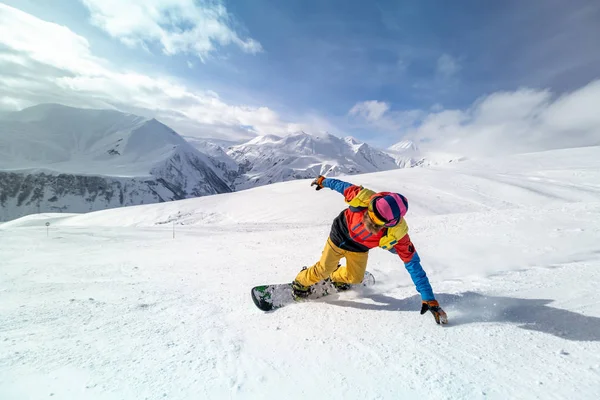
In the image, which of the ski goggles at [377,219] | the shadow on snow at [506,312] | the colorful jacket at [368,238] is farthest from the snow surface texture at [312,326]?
the ski goggles at [377,219]

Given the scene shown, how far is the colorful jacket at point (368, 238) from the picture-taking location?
369 cm

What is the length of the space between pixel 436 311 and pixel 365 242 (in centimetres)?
121

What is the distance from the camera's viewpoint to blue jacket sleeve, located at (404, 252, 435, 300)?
12.0 feet

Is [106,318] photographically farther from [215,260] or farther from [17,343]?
[215,260]

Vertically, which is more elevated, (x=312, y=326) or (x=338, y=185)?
(x=338, y=185)

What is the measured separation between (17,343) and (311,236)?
7775 millimetres

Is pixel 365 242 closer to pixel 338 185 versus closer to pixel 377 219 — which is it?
pixel 377 219

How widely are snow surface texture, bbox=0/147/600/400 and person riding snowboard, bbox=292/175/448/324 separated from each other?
33cm

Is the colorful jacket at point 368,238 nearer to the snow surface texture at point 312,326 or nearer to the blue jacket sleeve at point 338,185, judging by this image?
the blue jacket sleeve at point 338,185

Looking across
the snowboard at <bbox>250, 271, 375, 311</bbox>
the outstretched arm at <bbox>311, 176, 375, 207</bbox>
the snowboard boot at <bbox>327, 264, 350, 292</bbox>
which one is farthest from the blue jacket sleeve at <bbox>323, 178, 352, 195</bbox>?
the snowboard at <bbox>250, 271, 375, 311</bbox>

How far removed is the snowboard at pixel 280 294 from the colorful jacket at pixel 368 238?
81 centimetres

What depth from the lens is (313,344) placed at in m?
3.10

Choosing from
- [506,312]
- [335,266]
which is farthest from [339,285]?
[506,312]

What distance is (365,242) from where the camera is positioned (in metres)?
4.02
